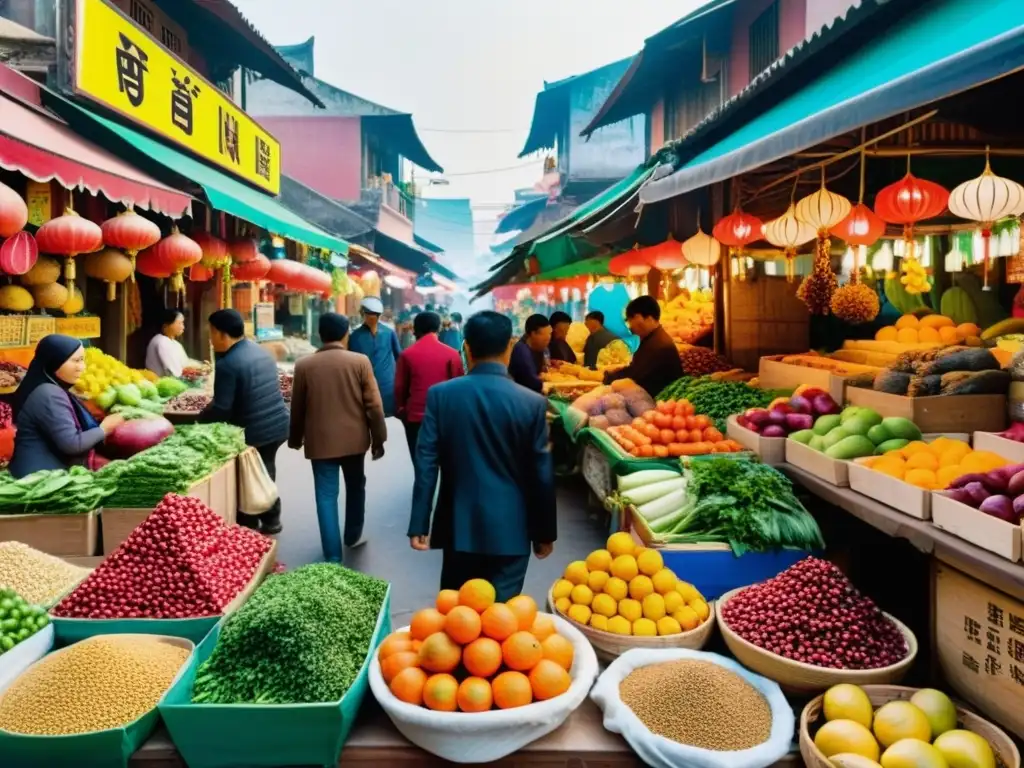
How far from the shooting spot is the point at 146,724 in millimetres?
2574

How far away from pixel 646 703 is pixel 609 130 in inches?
1132

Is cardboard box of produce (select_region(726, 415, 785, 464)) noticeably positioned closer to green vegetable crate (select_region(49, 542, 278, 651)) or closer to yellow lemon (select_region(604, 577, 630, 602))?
yellow lemon (select_region(604, 577, 630, 602))

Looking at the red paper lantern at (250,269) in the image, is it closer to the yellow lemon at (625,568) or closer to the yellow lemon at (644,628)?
the yellow lemon at (625,568)

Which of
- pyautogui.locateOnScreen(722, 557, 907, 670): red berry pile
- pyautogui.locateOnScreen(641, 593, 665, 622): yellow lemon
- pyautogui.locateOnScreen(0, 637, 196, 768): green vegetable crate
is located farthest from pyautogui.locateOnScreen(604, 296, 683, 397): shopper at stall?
pyautogui.locateOnScreen(0, 637, 196, 768): green vegetable crate

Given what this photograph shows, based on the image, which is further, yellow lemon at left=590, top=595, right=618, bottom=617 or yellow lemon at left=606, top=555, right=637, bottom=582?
yellow lemon at left=606, top=555, right=637, bottom=582

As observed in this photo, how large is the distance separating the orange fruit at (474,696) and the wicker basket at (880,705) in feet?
3.30

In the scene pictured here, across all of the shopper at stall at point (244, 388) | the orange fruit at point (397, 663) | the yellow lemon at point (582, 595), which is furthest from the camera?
the shopper at stall at point (244, 388)

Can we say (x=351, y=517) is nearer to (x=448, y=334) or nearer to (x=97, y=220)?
(x=97, y=220)

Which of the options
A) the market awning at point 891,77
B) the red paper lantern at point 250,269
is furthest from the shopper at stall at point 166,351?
the market awning at point 891,77

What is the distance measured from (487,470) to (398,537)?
11.7ft

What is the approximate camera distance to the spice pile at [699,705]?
251cm

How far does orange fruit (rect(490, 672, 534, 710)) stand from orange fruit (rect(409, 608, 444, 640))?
306 millimetres

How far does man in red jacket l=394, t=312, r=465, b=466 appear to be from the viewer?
6884mm

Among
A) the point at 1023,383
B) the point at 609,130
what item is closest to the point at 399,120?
the point at 609,130
